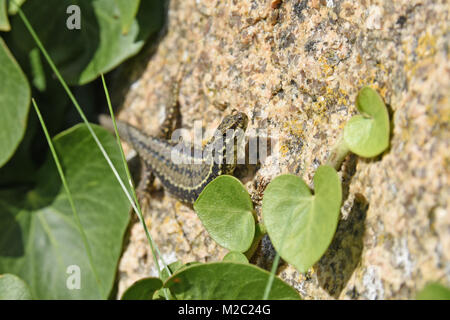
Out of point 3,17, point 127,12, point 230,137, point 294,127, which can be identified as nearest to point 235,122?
point 230,137

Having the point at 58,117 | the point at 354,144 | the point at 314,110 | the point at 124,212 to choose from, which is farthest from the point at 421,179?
the point at 58,117

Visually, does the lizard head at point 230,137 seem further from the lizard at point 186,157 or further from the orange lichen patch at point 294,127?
the orange lichen patch at point 294,127

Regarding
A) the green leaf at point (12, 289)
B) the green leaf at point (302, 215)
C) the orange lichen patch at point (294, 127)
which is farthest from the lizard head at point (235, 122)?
the green leaf at point (12, 289)

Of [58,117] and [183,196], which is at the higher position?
[58,117]

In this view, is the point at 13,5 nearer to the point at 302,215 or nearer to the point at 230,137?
the point at 230,137

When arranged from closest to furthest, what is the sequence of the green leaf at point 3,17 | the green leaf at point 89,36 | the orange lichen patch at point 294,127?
1. the orange lichen patch at point 294,127
2. the green leaf at point 3,17
3. the green leaf at point 89,36

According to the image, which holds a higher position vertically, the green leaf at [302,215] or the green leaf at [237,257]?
the green leaf at [302,215]

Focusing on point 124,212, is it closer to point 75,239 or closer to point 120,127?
point 75,239
